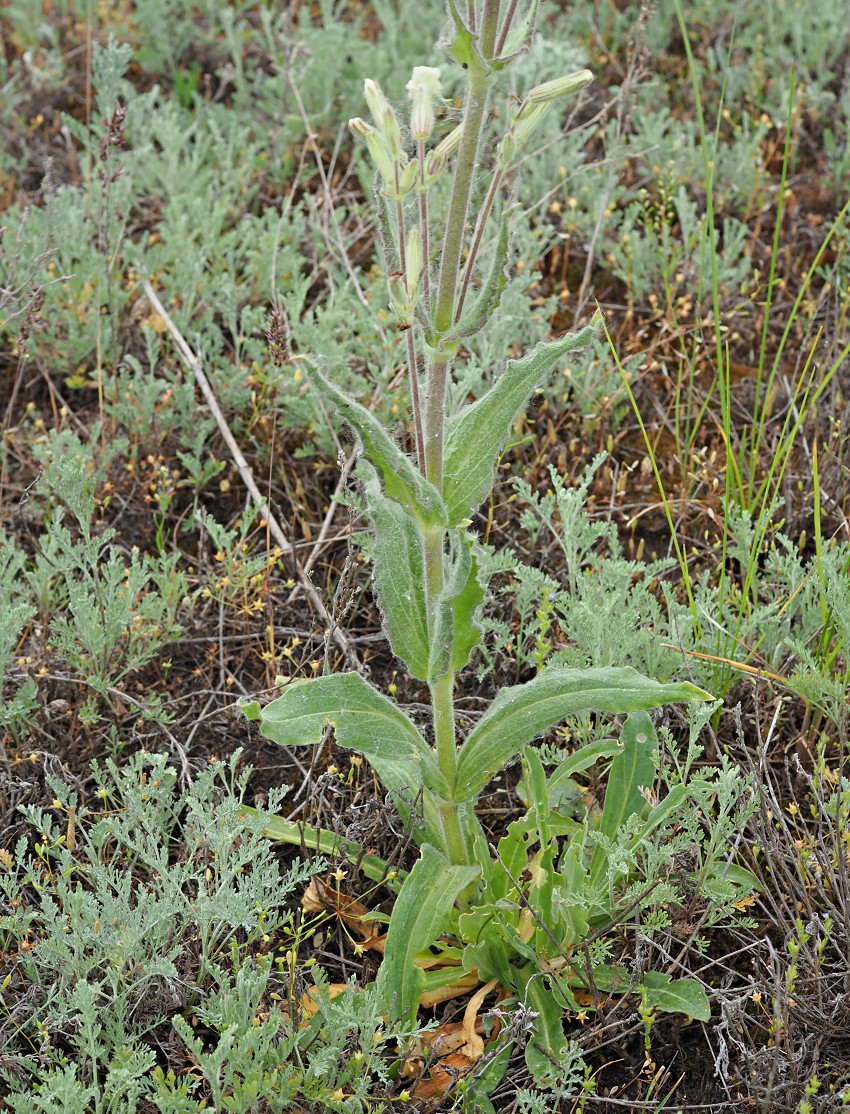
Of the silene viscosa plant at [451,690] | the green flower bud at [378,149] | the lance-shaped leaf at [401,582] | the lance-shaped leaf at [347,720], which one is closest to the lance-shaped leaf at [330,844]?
the silene viscosa plant at [451,690]

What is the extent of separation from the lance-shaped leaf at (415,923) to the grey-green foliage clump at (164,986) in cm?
9

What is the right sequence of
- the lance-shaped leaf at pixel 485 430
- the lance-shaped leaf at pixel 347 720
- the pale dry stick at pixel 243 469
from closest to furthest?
the lance-shaped leaf at pixel 485 430 → the lance-shaped leaf at pixel 347 720 → the pale dry stick at pixel 243 469

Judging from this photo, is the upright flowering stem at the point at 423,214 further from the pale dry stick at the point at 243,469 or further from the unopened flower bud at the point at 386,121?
the pale dry stick at the point at 243,469

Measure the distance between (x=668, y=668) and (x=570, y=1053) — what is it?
3.43 ft

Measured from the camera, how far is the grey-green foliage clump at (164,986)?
2020mm

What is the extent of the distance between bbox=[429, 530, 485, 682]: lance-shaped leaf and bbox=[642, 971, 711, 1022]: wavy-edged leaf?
772 millimetres

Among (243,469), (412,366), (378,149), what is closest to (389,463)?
(412,366)

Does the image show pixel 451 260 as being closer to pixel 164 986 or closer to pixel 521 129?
pixel 521 129

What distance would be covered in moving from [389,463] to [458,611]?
0.34 meters

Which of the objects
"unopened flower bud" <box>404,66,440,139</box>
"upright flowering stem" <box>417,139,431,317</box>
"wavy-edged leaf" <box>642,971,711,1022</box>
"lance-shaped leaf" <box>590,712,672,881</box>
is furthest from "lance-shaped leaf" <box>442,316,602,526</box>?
"wavy-edged leaf" <box>642,971,711,1022</box>

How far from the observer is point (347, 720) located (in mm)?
2270

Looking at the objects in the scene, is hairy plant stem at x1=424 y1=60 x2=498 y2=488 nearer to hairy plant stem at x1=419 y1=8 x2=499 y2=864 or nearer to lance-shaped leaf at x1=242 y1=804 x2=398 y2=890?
hairy plant stem at x1=419 y1=8 x2=499 y2=864

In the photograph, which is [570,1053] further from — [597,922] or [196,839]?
[196,839]

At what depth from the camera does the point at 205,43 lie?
5.26 m
